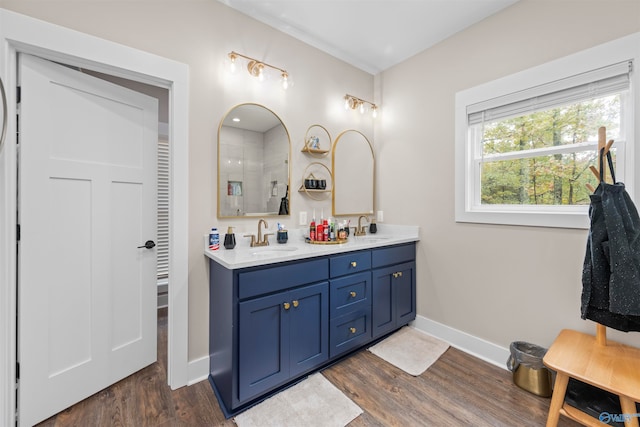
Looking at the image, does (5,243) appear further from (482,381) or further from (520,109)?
(520,109)

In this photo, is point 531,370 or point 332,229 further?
point 332,229

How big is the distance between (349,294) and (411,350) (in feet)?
2.58

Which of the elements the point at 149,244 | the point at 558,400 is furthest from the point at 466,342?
the point at 149,244

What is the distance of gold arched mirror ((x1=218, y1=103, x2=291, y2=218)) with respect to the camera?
2003 millimetres

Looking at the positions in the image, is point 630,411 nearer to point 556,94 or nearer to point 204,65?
point 556,94

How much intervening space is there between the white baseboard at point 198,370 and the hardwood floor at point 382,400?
0.05 meters

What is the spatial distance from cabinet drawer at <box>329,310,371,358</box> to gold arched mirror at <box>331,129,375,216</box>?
3.25ft

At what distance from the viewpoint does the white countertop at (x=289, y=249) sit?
159 centimetres

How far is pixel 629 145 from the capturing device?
1.59 metres

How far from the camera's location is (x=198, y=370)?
1.89 metres

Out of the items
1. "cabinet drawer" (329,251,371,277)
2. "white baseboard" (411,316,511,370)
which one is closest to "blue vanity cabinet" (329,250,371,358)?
"cabinet drawer" (329,251,371,277)

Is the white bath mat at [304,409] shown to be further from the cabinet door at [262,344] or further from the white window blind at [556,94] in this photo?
the white window blind at [556,94]

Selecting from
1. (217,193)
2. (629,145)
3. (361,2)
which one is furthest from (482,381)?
(361,2)

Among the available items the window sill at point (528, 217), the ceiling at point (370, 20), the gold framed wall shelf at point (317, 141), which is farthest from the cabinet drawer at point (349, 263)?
the ceiling at point (370, 20)
